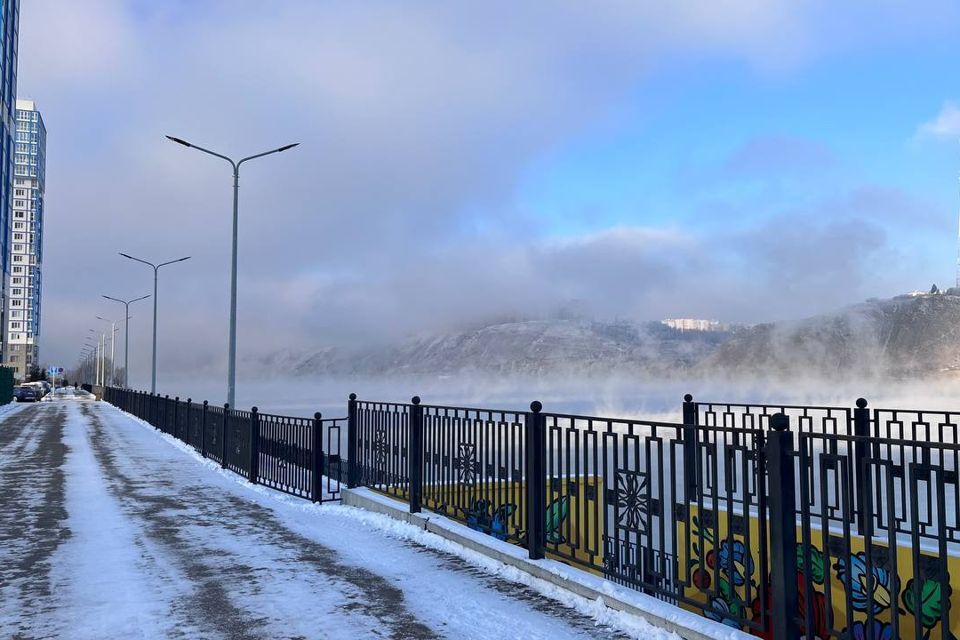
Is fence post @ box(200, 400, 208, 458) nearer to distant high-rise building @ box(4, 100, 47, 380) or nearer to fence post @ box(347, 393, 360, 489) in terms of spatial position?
fence post @ box(347, 393, 360, 489)

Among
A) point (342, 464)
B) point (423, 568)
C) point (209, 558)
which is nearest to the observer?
point (423, 568)

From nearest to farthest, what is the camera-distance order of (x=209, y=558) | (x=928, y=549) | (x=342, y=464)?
(x=209, y=558) < (x=928, y=549) < (x=342, y=464)

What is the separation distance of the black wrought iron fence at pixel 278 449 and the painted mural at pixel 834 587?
564 cm

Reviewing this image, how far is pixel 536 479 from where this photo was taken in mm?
6887

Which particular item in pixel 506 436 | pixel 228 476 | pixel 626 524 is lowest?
pixel 228 476

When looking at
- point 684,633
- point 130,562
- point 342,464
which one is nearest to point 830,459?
point 684,633

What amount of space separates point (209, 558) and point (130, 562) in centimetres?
73

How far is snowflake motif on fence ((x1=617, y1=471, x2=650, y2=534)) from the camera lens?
5652 mm

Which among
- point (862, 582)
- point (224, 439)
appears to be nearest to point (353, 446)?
point (862, 582)

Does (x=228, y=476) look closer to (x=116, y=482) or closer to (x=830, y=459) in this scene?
(x=116, y=482)

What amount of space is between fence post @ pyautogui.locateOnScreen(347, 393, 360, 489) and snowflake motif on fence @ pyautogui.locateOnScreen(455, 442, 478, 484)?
2.77 metres

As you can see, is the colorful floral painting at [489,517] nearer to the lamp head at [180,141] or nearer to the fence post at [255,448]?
the fence post at [255,448]

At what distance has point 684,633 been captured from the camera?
493cm

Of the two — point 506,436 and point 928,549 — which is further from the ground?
point 506,436
